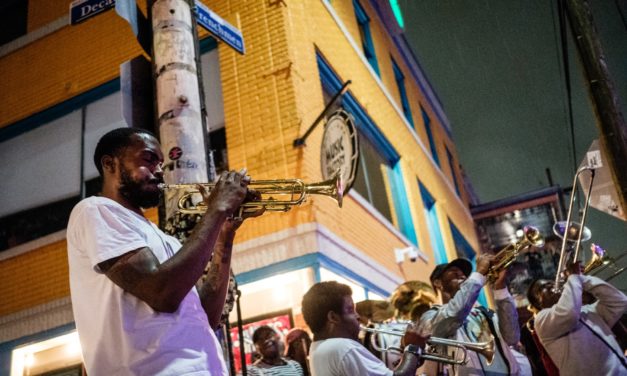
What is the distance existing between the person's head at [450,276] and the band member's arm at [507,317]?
0.36 meters

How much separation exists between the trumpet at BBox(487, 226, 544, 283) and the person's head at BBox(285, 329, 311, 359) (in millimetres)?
2502

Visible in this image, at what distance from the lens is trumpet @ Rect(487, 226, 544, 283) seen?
16.8ft

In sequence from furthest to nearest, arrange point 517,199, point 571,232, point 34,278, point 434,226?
point 517,199 → point 434,226 → point 34,278 → point 571,232

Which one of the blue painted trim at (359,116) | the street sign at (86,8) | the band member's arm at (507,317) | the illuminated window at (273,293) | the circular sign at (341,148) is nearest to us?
the street sign at (86,8)

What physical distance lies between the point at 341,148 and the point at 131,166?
4.68m

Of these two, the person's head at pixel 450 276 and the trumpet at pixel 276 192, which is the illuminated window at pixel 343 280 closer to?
the person's head at pixel 450 276

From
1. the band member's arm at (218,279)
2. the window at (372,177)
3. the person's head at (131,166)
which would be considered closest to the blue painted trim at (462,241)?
the window at (372,177)

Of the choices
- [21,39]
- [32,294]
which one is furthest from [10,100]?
[32,294]

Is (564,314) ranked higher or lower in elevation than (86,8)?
lower

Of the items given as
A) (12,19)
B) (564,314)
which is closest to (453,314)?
(564,314)

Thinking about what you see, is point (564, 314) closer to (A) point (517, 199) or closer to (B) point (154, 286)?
(B) point (154, 286)

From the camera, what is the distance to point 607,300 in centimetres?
587

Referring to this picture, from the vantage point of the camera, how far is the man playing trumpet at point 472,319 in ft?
14.3

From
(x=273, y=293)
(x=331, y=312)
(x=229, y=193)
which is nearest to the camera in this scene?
(x=229, y=193)
